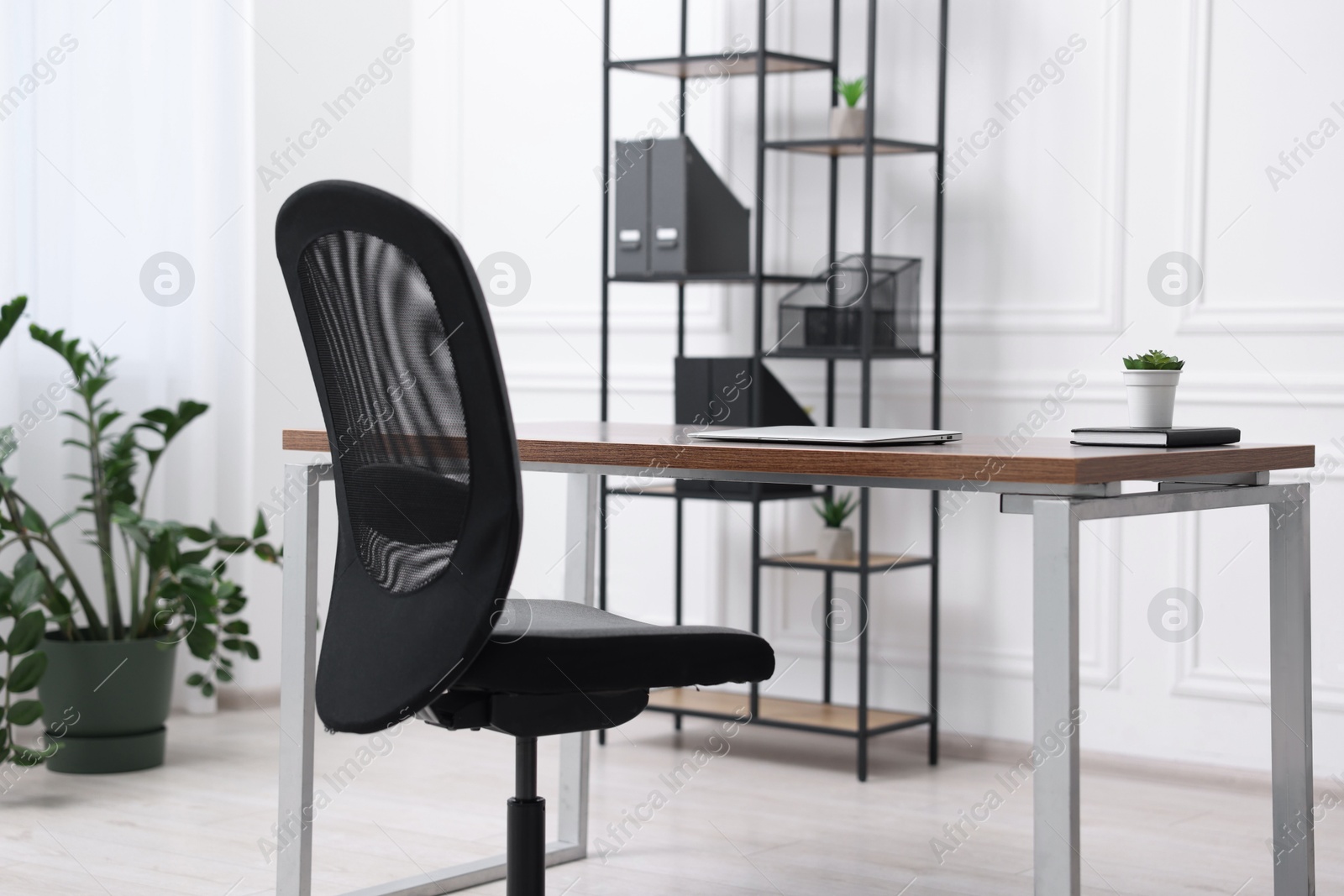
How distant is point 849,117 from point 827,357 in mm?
521

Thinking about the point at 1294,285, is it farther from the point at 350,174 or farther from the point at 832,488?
the point at 350,174

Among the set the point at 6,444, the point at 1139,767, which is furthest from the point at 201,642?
the point at 1139,767

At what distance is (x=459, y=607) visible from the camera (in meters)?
1.66

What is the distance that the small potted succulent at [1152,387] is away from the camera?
2.06 m

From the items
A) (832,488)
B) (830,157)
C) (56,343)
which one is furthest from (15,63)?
(832,488)

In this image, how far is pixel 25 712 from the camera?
3.04 metres

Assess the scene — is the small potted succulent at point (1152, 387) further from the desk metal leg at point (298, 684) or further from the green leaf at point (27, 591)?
the green leaf at point (27, 591)

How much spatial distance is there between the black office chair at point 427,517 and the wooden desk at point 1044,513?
0.25 metres

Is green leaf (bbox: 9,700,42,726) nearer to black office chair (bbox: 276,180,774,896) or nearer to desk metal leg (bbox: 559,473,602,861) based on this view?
desk metal leg (bbox: 559,473,602,861)

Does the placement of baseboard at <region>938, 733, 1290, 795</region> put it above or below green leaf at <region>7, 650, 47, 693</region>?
below

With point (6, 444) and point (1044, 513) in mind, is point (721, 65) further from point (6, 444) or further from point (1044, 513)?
point (1044, 513)

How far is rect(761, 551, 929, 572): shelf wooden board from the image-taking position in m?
3.34

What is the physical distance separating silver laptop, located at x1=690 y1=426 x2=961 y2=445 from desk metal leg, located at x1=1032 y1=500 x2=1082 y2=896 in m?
0.26

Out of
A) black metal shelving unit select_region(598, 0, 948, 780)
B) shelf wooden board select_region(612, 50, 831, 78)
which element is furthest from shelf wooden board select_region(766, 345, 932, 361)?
shelf wooden board select_region(612, 50, 831, 78)
